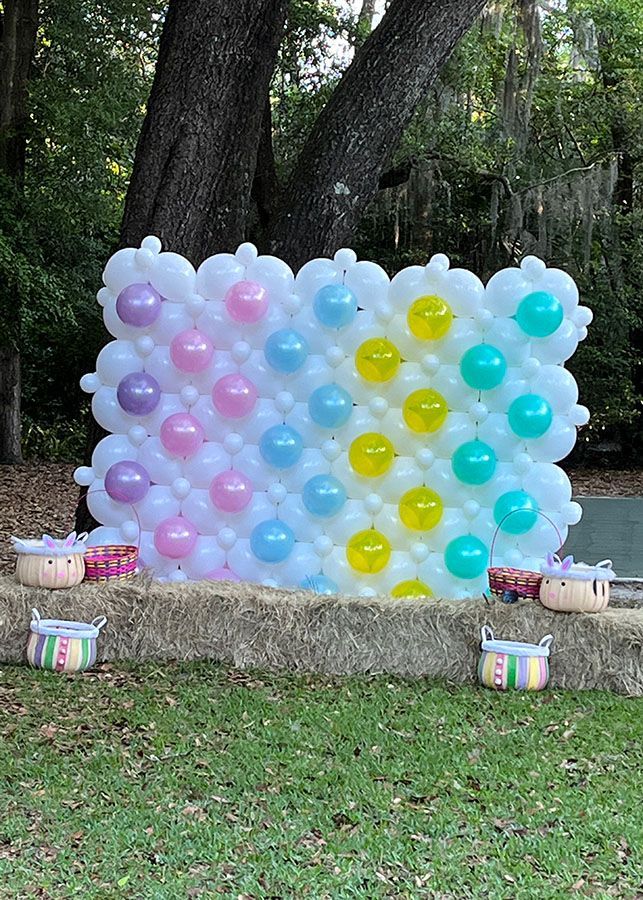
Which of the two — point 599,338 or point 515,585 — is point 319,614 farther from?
point 599,338

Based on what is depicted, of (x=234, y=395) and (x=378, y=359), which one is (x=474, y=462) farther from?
(x=234, y=395)

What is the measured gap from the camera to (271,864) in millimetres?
2650

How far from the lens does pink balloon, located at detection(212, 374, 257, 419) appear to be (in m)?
4.85

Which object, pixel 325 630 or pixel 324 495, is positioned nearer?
pixel 325 630

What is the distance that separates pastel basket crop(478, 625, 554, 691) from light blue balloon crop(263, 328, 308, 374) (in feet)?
5.44

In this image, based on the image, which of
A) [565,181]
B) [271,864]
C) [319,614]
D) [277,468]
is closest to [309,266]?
[277,468]

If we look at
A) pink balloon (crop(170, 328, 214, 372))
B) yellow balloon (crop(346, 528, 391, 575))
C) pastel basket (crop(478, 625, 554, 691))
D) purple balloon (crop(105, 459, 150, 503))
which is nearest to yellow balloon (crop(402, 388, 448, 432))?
yellow balloon (crop(346, 528, 391, 575))

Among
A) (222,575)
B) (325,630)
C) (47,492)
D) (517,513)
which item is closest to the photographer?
(325,630)

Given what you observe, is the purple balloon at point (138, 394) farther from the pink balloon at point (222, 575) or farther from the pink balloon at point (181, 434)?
the pink balloon at point (222, 575)

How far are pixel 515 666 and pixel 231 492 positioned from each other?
1.63 metres

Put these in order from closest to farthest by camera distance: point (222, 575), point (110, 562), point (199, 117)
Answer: point (110, 562), point (222, 575), point (199, 117)

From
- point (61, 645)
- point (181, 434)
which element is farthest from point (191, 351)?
point (61, 645)

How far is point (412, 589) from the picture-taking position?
4.82 meters

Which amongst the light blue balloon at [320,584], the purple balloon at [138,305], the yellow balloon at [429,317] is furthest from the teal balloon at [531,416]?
the purple balloon at [138,305]
